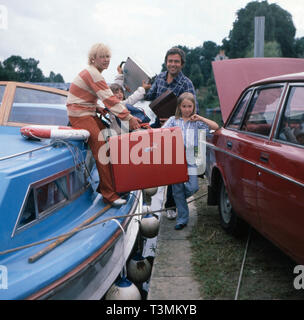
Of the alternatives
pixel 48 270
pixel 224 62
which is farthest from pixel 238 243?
pixel 224 62

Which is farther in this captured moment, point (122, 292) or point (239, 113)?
point (239, 113)

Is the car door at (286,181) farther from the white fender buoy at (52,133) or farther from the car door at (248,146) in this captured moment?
the white fender buoy at (52,133)

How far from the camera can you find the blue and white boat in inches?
110

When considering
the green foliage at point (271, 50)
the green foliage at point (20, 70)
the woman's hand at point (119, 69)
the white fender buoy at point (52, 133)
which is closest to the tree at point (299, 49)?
the green foliage at point (271, 50)

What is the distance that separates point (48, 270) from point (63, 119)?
2426mm

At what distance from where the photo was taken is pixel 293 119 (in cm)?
316

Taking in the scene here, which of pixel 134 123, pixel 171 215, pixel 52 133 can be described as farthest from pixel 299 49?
pixel 52 133

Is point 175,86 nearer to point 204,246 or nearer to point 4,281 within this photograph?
point 204,246

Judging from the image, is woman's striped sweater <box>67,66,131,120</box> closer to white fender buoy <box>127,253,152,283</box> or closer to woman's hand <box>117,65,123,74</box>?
white fender buoy <box>127,253,152,283</box>

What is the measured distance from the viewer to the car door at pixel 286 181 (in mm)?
2787

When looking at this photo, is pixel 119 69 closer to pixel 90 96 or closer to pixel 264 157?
pixel 90 96

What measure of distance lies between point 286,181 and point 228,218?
1833 mm

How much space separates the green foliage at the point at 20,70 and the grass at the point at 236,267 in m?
84.8
